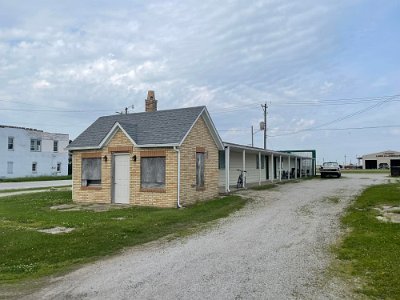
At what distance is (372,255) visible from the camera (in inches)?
290

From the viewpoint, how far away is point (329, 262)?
7.04 metres

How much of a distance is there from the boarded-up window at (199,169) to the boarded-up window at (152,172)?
202cm

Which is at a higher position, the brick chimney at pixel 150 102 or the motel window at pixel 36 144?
the brick chimney at pixel 150 102

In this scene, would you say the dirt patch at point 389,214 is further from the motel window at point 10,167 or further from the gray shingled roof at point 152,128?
the motel window at point 10,167

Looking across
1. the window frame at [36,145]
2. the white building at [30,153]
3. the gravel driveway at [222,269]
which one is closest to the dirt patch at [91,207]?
the gravel driveway at [222,269]

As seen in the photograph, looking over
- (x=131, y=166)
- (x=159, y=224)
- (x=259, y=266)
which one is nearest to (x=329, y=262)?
(x=259, y=266)

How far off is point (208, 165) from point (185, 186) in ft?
8.70

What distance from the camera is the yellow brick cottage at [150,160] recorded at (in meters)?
16.0

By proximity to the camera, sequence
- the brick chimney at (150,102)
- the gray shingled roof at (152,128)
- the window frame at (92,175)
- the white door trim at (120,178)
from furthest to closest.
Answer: the brick chimney at (150,102), the window frame at (92,175), the white door trim at (120,178), the gray shingled roof at (152,128)

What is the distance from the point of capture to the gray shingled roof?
16375 millimetres

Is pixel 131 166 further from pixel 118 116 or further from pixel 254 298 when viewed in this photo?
pixel 254 298

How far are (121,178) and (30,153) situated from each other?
34.9 meters

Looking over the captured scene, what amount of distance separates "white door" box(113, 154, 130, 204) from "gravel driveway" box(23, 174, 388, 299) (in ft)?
23.5

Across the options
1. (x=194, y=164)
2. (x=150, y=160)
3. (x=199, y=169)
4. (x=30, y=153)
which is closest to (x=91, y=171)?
(x=150, y=160)
